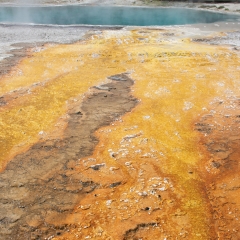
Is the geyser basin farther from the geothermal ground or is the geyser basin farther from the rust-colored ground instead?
the rust-colored ground

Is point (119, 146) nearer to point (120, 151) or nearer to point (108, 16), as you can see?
point (120, 151)

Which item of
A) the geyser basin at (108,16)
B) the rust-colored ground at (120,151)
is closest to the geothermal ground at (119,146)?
the rust-colored ground at (120,151)

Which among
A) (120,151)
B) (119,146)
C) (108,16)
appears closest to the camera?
(120,151)

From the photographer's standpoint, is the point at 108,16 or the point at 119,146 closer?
the point at 119,146

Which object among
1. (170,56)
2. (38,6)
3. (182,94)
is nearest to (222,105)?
(182,94)

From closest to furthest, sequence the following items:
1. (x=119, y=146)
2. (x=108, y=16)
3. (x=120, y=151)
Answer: (x=120, y=151)
(x=119, y=146)
(x=108, y=16)

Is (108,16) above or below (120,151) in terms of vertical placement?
above

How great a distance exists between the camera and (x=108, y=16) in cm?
3466

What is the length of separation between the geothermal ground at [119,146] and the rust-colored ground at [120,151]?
28mm

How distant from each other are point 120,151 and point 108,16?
29566mm

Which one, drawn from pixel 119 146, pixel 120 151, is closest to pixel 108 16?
pixel 119 146

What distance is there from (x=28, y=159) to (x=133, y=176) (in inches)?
115

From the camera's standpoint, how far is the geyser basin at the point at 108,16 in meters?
30.4

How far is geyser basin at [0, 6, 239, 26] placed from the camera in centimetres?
3044
